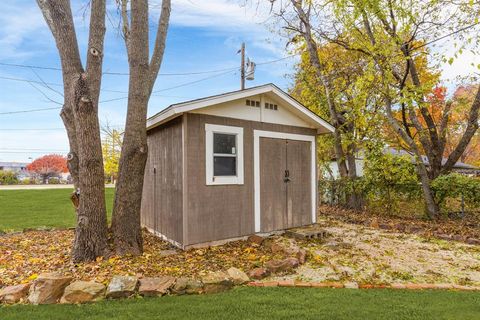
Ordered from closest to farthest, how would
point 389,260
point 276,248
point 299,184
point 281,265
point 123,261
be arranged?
point 281,265, point 123,261, point 389,260, point 276,248, point 299,184

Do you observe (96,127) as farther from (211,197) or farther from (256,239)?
(256,239)

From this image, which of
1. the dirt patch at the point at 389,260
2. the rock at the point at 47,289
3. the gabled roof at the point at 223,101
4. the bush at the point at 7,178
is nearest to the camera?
the rock at the point at 47,289

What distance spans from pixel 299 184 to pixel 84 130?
4.57m

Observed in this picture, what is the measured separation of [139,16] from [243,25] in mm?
7251

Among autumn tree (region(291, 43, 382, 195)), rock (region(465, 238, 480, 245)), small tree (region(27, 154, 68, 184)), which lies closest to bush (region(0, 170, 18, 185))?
small tree (region(27, 154, 68, 184))

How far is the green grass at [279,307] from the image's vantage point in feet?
9.59

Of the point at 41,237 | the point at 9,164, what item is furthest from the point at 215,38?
the point at 9,164

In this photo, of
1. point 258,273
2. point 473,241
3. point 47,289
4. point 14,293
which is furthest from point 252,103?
point 473,241

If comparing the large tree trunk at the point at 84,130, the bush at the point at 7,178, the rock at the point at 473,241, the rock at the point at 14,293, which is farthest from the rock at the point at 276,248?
the bush at the point at 7,178

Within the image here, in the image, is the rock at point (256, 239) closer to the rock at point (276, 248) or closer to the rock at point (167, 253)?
the rock at point (276, 248)

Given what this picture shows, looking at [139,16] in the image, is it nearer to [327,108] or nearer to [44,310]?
[44,310]

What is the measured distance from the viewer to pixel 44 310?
304 cm

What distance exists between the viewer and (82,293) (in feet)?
10.7

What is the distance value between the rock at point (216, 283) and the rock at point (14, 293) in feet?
6.25
